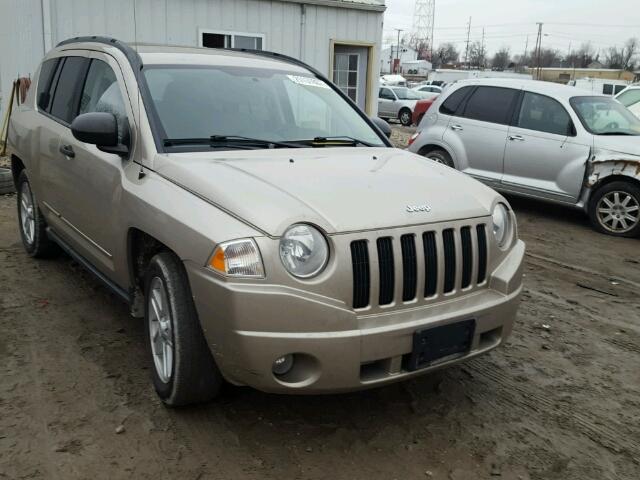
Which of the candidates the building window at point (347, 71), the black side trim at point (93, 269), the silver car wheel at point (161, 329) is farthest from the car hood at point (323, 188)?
the building window at point (347, 71)

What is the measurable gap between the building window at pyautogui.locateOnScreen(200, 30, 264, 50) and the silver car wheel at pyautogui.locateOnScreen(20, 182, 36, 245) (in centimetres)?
643

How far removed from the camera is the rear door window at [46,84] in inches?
198

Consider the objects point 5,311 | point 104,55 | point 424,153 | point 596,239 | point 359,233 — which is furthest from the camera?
point 424,153

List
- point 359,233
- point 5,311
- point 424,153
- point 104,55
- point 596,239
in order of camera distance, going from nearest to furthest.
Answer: point 359,233, point 104,55, point 5,311, point 596,239, point 424,153

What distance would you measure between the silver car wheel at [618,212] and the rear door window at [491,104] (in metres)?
1.72

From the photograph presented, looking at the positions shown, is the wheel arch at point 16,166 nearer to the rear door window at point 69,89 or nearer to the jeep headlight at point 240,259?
the rear door window at point 69,89

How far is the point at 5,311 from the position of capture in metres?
4.42

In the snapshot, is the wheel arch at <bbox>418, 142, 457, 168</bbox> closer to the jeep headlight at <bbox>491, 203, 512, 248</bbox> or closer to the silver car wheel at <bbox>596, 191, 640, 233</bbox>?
the silver car wheel at <bbox>596, 191, 640, 233</bbox>

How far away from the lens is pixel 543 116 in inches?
318

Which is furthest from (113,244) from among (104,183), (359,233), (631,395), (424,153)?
(424,153)

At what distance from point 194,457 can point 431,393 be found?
53.6 inches

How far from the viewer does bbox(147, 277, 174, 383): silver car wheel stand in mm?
3045

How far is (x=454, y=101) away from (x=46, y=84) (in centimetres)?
583

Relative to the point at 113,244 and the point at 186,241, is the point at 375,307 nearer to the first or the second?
the point at 186,241
